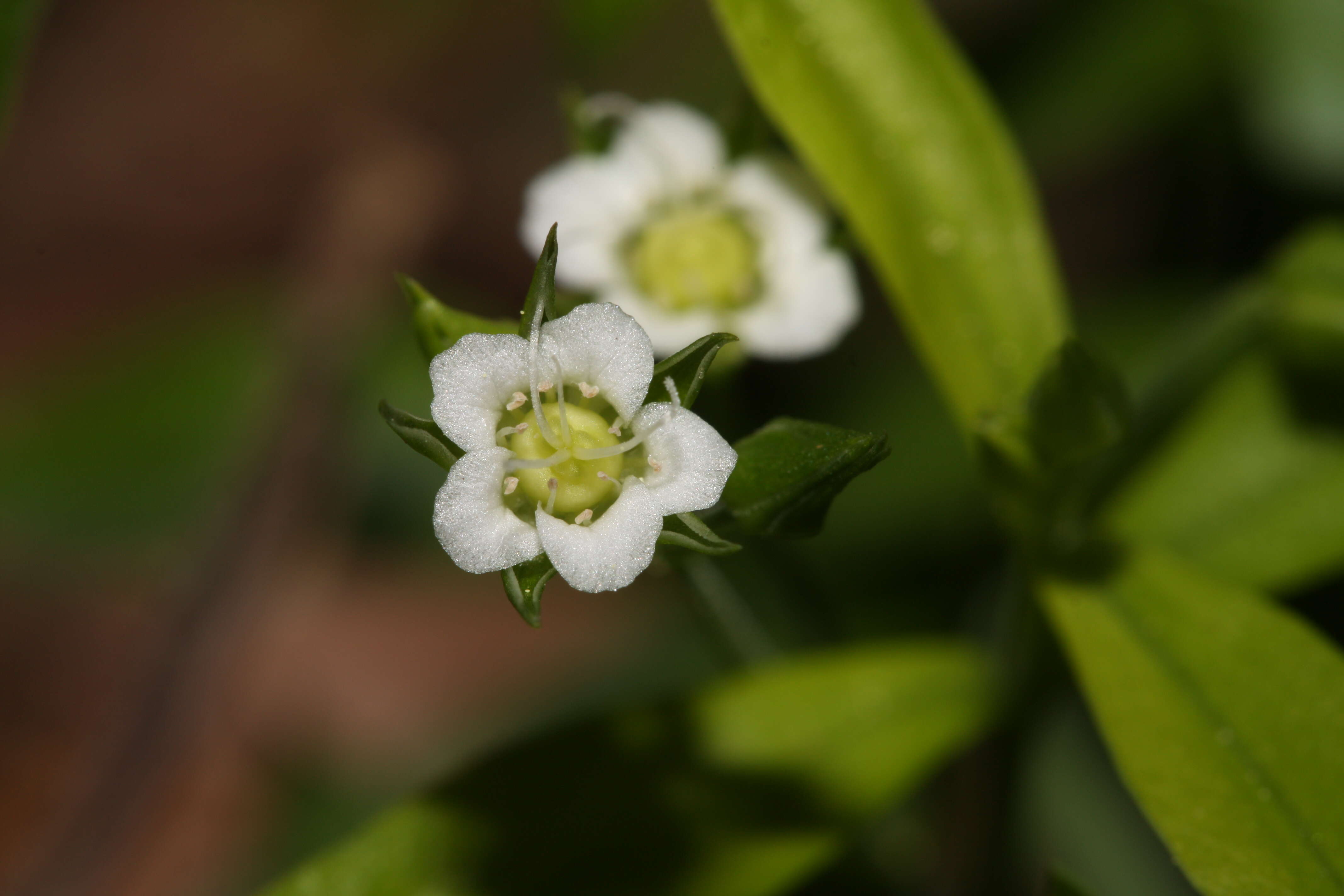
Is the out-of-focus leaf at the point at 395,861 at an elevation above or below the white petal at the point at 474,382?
below

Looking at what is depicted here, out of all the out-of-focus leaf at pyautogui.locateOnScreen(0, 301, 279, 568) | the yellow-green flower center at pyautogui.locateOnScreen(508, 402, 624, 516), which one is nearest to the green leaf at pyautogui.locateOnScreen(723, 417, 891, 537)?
the yellow-green flower center at pyautogui.locateOnScreen(508, 402, 624, 516)

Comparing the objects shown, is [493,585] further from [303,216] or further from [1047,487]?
[1047,487]

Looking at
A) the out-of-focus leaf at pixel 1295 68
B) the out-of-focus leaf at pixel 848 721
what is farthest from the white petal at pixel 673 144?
the out-of-focus leaf at pixel 1295 68

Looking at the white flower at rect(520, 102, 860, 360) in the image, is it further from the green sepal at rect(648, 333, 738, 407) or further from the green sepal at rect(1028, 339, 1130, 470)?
the green sepal at rect(648, 333, 738, 407)

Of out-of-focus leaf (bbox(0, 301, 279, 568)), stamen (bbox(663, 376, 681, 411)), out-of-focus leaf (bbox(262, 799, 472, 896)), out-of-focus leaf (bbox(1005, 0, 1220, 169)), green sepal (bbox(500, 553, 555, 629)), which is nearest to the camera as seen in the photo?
green sepal (bbox(500, 553, 555, 629))

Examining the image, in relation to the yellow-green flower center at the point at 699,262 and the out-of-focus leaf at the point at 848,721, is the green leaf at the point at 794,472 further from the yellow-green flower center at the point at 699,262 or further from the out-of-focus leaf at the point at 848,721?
Result: the yellow-green flower center at the point at 699,262

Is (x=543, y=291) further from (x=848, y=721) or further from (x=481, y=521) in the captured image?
(x=848, y=721)

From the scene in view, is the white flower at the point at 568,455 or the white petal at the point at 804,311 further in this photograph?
the white petal at the point at 804,311

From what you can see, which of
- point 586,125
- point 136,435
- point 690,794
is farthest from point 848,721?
point 136,435
